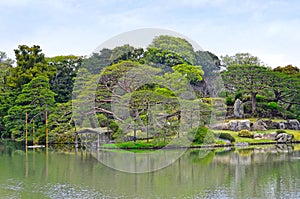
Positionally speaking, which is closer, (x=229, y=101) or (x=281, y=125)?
(x=281, y=125)

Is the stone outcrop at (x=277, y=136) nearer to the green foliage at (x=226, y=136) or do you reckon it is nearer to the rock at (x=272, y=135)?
the rock at (x=272, y=135)

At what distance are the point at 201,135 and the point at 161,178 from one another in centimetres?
986

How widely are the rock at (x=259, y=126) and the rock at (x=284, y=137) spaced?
170 cm

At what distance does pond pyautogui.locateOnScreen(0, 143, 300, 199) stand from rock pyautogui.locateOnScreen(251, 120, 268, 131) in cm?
774

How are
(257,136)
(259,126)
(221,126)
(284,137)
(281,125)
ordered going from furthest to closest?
(281,125), (259,126), (221,126), (257,136), (284,137)

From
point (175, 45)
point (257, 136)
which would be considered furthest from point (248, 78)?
point (175, 45)

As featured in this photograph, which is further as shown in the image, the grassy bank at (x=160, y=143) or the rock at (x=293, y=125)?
the rock at (x=293, y=125)

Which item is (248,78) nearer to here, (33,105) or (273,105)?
(273,105)

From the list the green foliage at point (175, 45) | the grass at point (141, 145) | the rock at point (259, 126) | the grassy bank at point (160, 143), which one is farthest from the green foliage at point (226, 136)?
the green foliage at point (175, 45)

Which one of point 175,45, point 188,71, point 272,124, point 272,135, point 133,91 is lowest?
point 272,135

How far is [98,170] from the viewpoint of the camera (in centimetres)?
1488

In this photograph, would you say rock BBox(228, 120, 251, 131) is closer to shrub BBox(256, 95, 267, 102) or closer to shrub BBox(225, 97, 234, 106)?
shrub BBox(225, 97, 234, 106)

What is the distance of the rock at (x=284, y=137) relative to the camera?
25812 mm

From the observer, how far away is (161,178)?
13.2 m
